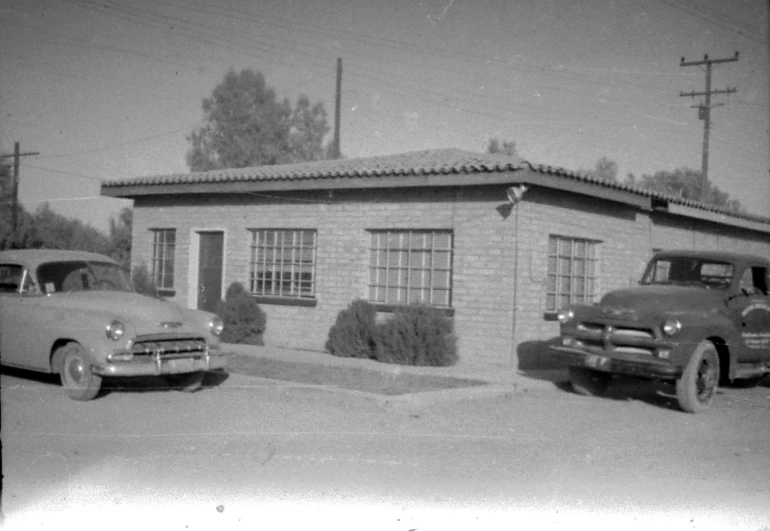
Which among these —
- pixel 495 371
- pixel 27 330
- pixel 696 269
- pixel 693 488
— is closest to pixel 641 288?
pixel 696 269

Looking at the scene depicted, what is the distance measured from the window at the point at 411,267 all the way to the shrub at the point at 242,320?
92.2 inches

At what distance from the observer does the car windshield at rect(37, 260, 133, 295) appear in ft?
30.6

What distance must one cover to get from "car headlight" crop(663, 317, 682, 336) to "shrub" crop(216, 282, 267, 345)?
827 cm

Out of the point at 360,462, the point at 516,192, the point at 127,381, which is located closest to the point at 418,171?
the point at 516,192

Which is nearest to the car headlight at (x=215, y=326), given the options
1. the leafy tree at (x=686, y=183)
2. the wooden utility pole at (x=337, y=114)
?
→ the wooden utility pole at (x=337, y=114)

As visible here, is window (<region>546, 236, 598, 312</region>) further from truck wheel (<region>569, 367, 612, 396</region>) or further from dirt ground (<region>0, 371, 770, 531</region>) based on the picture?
dirt ground (<region>0, 371, 770, 531</region>)

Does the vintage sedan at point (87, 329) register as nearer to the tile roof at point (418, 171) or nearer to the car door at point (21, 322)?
the car door at point (21, 322)

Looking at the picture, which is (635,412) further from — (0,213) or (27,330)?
(0,213)

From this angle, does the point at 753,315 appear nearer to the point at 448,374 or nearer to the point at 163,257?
the point at 448,374

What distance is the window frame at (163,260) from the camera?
57.4 ft

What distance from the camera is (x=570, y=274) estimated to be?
1465cm

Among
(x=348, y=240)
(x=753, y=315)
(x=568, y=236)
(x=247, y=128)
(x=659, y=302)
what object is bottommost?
(x=753, y=315)

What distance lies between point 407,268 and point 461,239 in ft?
4.07

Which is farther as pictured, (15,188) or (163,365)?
(15,188)
